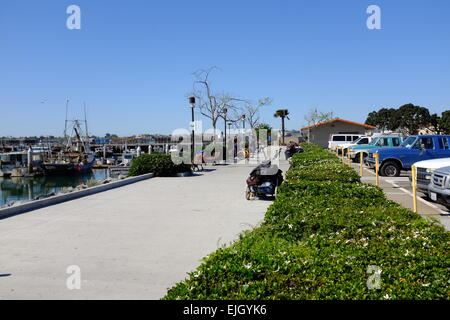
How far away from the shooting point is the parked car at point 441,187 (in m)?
9.15

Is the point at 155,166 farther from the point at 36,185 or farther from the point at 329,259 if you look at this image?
the point at 36,185

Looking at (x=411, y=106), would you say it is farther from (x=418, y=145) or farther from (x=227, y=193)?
(x=227, y=193)

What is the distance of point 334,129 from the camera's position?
171 ft

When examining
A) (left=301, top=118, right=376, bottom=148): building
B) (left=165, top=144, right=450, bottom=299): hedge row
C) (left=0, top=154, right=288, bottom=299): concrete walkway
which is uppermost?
(left=301, top=118, right=376, bottom=148): building

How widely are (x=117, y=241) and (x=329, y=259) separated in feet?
16.2

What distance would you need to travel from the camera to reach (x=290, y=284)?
3.02 meters

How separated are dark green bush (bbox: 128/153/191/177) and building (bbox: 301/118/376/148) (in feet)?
117

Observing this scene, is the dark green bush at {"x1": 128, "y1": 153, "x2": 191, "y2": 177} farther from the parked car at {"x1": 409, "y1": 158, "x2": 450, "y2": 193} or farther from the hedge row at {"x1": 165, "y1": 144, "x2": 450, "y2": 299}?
the hedge row at {"x1": 165, "y1": 144, "x2": 450, "y2": 299}

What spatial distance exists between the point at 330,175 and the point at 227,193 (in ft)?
16.3

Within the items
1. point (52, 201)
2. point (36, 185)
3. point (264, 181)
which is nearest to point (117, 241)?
point (52, 201)

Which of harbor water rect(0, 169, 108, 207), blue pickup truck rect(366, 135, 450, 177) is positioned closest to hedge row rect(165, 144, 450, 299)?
blue pickup truck rect(366, 135, 450, 177)

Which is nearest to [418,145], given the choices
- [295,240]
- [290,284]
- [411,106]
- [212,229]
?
[212,229]

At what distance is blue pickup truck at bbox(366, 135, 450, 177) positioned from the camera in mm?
16844
